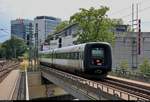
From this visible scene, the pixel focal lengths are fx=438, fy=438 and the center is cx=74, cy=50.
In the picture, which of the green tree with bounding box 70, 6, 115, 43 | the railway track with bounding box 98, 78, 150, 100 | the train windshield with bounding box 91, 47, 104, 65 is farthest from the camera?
the green tree with bounding box 70, 6, 115, 43

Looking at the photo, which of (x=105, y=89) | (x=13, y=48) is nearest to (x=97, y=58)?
(x=105, y=89)

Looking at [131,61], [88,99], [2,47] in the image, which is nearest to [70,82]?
[88,99]

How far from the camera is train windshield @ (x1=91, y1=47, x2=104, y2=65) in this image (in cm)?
3581

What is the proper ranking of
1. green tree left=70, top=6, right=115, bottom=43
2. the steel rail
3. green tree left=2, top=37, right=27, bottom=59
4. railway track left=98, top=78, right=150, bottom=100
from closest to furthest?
the steel rail, railway track left=98, top=78, right=150, bottom=100, green tree left=70, top=6, right=115, bottom=43, green tree left=2, top=37, right=27, bottom=59

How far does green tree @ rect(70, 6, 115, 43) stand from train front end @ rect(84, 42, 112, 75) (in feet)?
91.6

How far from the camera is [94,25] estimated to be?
65.5 metres

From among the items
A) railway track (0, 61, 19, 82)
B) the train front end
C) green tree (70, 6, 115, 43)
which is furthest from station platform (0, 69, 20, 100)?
green tree (70, 6, 115, 43)

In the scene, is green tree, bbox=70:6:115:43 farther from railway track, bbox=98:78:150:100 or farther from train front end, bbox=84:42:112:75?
railway track, bbox=98:78:150:100

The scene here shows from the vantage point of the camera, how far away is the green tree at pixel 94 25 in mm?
64688

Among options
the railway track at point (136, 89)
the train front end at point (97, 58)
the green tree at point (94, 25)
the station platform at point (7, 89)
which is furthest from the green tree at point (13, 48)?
the railway track at point (136, 89)

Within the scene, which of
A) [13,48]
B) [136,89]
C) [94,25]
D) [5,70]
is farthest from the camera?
[13,48]

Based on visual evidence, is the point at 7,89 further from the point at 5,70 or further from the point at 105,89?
the point at 5,70

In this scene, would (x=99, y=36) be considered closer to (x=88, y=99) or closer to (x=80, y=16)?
(x=80, y=16)

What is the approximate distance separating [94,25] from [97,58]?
2985 centimetres
